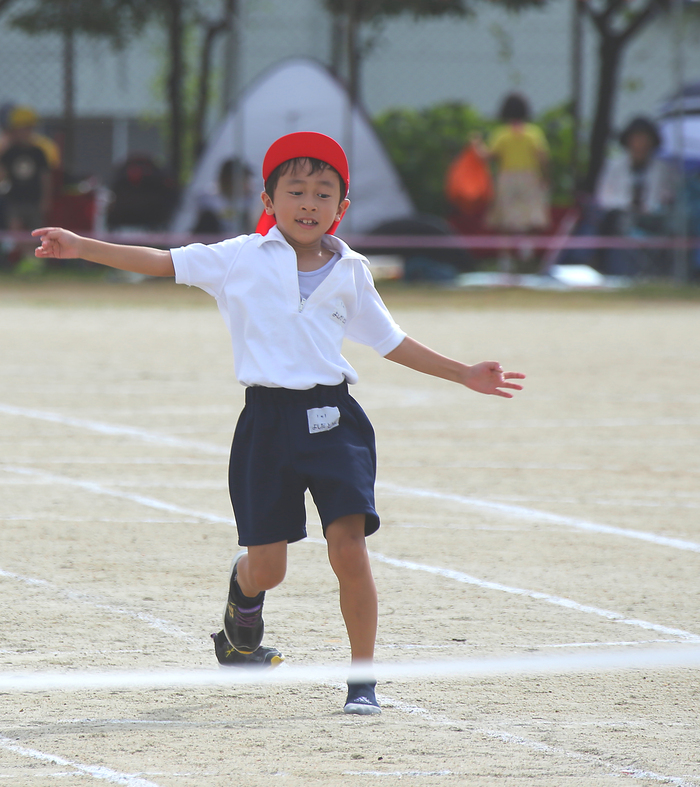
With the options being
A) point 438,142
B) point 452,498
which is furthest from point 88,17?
point 452,498

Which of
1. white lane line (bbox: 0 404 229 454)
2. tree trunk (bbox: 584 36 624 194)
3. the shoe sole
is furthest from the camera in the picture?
tree trunk (bbox: 584 36 624 194)

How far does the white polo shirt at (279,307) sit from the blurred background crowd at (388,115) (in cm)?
1514

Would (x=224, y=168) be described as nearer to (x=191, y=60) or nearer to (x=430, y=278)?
(x=430, y=278)

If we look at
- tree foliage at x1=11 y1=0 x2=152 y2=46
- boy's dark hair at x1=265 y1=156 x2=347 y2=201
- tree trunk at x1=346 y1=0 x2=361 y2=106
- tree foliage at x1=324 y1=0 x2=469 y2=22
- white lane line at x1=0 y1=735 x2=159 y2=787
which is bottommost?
white lane line at x1=0 y1=735 x2=159 y2=787

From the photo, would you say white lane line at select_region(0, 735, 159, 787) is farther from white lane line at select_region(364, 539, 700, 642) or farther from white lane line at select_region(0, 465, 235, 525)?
white lane line at select_region(0, 465, 235, 525)

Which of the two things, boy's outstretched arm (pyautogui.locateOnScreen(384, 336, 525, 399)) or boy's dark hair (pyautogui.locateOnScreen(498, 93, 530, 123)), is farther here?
boy's dark hair (pyautogui.locateOnScreen(498, 93, 530, 123))

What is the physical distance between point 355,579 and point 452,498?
290 centimetres

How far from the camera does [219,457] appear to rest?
25.4 ft

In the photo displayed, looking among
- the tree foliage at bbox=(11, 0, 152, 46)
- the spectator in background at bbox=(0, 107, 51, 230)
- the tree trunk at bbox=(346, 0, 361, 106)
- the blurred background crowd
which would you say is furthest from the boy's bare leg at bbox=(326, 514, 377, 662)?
the tree foliage at bbox=(11, 0, 152, 46)

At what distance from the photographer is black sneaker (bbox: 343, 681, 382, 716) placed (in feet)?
12.4

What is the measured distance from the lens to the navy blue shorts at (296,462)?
151 inches

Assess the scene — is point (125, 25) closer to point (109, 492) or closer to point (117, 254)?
point (109, 492)

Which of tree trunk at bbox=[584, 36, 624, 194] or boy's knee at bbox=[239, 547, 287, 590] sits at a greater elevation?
tree trunk at bbox=[584, 36, 624, 194]

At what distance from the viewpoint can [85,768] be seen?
3.30 m
